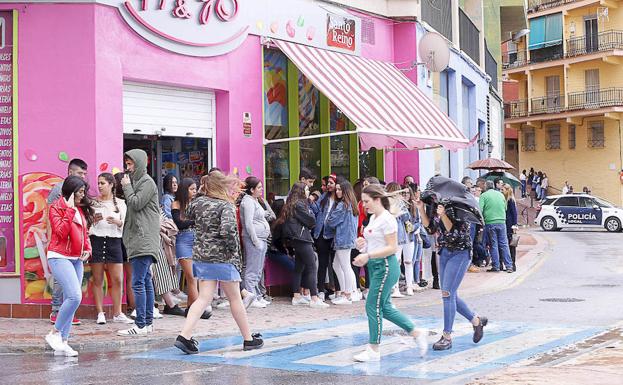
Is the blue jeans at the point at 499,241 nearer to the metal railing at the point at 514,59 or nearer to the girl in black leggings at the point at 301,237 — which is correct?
the girl in black leggings at the point at 301,237

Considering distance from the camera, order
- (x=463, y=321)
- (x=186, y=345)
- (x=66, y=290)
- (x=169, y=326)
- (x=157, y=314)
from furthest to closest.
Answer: (x=157, y=314) → (x=463, y=321) → (x=169, y=326) → (x=66, y=290) → (x=186, y=345)

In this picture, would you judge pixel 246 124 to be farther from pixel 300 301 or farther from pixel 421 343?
pixel 421 343

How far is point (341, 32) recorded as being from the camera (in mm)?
17578

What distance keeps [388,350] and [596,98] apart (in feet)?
166

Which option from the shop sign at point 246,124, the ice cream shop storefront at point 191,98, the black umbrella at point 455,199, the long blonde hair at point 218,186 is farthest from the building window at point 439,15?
the long blonde hair at point 218,186

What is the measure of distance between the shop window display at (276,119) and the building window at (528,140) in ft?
157

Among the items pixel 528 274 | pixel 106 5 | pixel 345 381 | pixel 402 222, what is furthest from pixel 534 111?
pixel 345 381

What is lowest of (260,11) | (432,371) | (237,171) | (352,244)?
(432,371)

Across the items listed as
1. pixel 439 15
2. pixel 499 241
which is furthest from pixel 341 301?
pixel 439 15

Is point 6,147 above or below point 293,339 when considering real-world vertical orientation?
above

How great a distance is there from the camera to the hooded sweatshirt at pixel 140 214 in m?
10.9

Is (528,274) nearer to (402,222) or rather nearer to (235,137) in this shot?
(402,222)

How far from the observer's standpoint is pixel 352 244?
14484mm

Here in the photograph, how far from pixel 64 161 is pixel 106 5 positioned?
7.03ft
